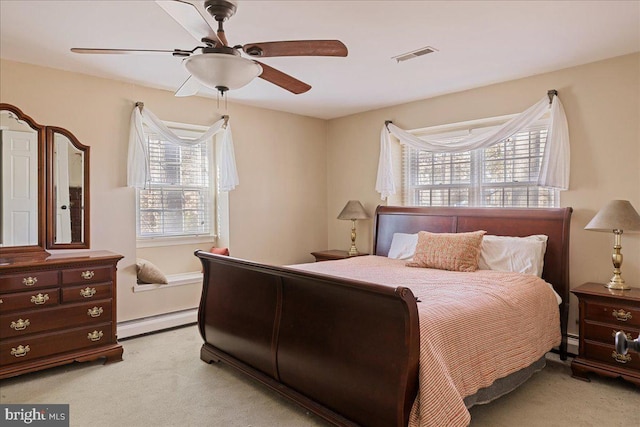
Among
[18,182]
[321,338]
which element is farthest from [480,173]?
[18,182]

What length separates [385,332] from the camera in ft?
6.41

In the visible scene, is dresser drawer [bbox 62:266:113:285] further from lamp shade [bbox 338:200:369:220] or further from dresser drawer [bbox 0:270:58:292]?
lamp shade [bbox 338:200:369:220]

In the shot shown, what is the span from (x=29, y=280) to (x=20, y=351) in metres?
0.51

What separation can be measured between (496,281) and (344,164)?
2942 mm

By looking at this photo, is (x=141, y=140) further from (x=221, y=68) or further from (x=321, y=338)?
(x=321, y=338)

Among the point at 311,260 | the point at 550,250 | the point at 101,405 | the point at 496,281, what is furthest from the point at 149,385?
the point at 550,250

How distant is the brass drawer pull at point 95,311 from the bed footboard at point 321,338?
927mm

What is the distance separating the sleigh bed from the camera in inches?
73.9

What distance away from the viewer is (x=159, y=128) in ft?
13.4

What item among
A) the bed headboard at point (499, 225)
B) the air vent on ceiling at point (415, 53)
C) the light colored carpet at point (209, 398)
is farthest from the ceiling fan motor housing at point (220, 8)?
the bed headboard at point (499, 225)

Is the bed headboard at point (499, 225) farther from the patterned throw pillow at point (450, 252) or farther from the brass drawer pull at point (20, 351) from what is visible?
the brass drawer pull at point (20, 351)

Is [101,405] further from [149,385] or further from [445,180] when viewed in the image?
[445,180]

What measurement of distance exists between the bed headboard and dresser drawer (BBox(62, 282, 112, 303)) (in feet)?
9.39

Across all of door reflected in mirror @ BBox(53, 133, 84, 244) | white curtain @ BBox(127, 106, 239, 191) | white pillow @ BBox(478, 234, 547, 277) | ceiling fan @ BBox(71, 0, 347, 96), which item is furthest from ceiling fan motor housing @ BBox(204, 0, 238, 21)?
white pillow @ BBox(478, 234, 547, 277)
